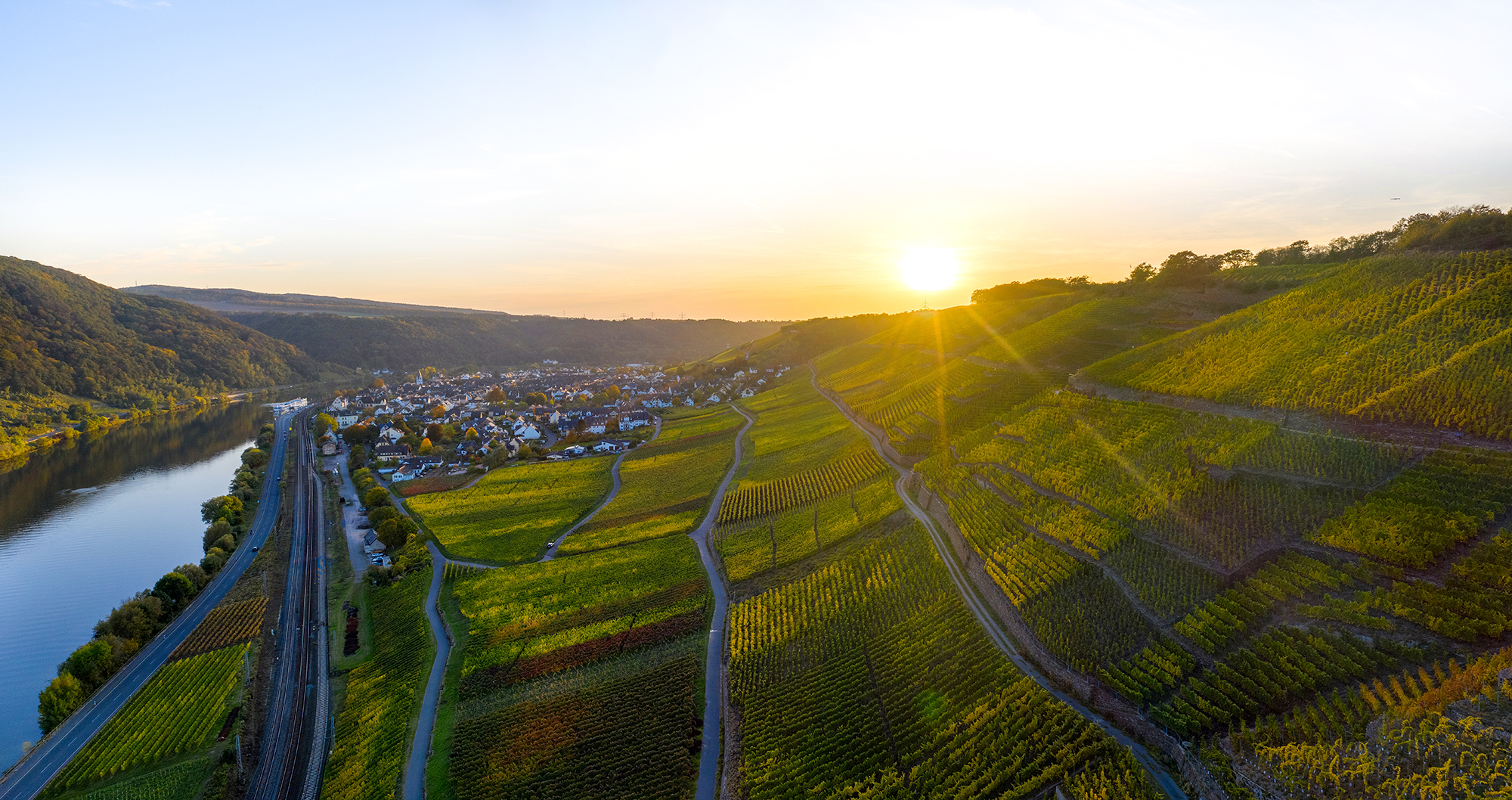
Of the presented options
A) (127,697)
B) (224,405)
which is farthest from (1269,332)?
(224,405)

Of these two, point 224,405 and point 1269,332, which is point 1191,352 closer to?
point 1269,332

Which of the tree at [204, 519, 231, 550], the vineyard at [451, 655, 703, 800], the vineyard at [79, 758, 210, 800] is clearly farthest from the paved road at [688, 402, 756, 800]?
the tree at [204, 519, 231, 550]

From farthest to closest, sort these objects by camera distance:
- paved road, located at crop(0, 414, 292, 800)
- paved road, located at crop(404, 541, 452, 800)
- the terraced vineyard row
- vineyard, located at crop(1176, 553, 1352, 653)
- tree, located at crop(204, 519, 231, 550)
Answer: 1. tree, located at crop(204, 519, 231, 550)
2. the terraced vineyard row
3. paved road, located at crop(0, 414, 292, 800)
4. paved road, located at crop(404, 541, 452, 800)
5. vineyard, located at crop(1176, 553, 1352, 653)

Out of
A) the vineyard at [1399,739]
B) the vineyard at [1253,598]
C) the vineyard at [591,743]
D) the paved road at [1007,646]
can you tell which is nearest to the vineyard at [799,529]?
the paved road at [1007,646]

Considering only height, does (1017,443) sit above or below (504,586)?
above

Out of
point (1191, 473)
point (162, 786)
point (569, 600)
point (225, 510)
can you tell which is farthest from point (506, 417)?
point (1191, 473)

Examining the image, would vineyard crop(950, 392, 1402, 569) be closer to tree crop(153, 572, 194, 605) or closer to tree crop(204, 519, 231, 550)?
tree crop(153, 572, 194, 605)
